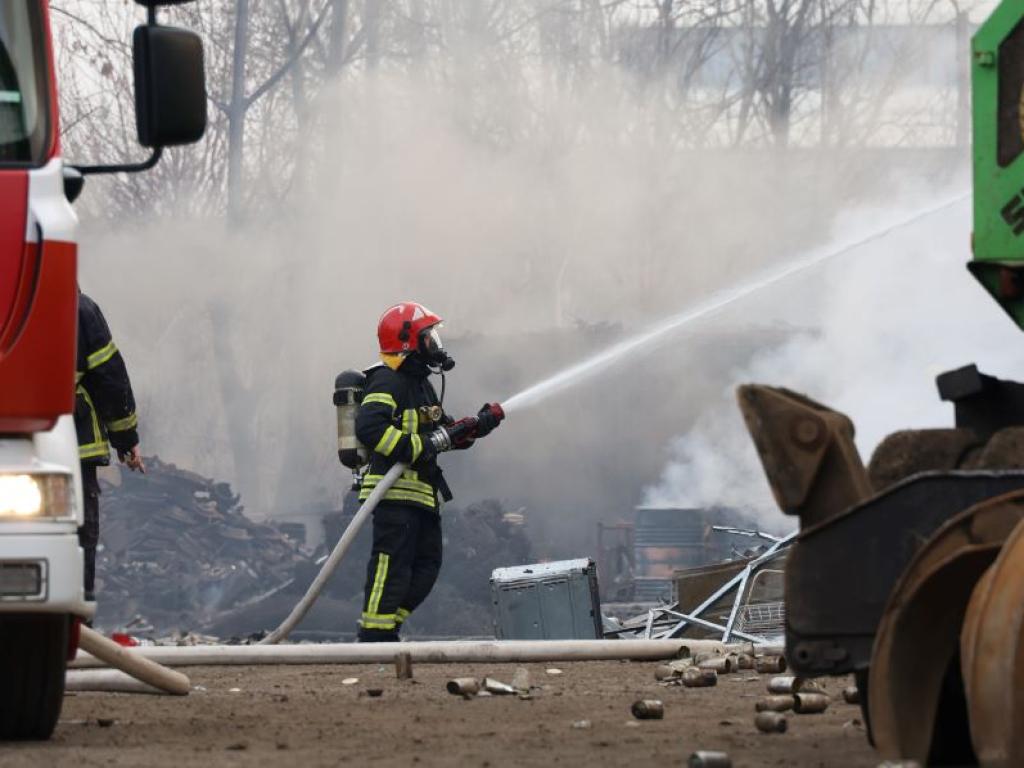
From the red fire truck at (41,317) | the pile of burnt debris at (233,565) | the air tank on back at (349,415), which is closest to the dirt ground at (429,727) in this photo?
the red fire truck at (41,317)

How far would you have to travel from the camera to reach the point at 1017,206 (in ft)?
15.8

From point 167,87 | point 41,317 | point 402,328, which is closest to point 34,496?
point 41,317

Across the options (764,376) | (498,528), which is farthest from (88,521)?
(764,376)

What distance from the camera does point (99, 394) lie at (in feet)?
28.8

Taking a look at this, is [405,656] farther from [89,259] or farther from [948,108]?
[948,108]

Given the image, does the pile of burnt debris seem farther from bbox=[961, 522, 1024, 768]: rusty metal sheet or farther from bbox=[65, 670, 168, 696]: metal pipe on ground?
bbox=[961, 522, 1024, 768]: rusty metal sheet

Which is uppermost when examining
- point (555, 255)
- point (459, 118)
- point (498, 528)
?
point (459, 118)

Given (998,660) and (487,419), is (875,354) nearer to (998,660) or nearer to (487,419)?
(487,419)

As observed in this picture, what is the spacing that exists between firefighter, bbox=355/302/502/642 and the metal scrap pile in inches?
406

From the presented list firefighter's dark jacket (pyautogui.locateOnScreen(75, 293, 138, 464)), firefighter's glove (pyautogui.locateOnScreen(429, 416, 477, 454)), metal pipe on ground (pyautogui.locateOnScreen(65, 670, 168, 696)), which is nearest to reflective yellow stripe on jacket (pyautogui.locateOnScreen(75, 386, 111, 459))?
firefighter's dark jacket (pyautogui.locateOnScreen(75, 293, 138, 464))

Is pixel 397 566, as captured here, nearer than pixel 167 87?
No

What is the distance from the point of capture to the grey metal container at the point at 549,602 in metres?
11.2

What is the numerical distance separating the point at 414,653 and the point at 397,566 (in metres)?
1.61

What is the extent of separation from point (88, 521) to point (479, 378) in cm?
1602
